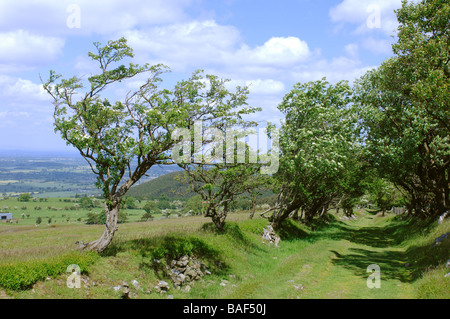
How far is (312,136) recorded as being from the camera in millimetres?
29953

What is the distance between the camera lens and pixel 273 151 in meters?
29.6

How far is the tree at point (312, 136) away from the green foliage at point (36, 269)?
736 inches

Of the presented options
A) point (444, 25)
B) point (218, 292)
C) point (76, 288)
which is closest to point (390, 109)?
point (444, 25)

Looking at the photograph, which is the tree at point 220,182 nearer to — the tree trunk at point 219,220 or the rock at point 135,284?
the tree trunk at point 219,220

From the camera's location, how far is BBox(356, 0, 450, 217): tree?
803 inches

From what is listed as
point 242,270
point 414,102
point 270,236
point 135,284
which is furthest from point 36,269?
point 414,102

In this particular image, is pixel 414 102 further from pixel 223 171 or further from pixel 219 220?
pixel 219 220

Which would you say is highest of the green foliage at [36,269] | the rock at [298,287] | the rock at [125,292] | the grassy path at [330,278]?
the green foliage at [36,269]

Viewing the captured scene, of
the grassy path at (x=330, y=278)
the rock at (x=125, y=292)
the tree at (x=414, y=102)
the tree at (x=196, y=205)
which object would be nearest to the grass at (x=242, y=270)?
the grassy path at (x=330, y=278)

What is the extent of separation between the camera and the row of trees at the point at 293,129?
677 inches

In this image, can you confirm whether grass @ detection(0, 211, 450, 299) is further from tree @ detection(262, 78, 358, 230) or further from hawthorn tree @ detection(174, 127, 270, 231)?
tree @ detection(262, 78, 358, 230)

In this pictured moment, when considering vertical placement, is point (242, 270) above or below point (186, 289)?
below

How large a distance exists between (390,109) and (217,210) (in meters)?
18.9

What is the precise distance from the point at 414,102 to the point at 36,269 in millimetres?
24298
